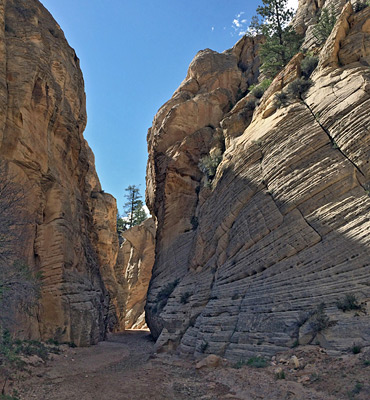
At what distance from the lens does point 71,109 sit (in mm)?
25656

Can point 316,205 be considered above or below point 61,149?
below

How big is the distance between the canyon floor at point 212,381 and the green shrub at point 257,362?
0.17 metres

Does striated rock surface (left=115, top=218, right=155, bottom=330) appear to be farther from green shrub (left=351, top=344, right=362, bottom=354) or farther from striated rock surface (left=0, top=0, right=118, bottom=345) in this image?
green shrub (left=351, top=344, right=362, bottom=354)

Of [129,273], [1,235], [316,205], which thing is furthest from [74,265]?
[129,273]

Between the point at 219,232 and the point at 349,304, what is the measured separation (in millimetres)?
9167

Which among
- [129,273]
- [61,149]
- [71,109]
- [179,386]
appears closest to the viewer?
[179,386]

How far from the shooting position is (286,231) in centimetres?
1347

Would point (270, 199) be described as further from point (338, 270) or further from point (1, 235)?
point (1, 235)

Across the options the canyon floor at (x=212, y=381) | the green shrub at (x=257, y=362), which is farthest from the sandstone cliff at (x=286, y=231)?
the canyon floor at (x=212, y=381)

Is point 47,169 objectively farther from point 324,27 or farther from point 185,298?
point 324,27

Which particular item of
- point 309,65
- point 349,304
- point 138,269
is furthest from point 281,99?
point 138,269

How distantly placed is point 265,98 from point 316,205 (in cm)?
970

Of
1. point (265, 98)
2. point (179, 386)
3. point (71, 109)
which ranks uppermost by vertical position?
point (71, 109)

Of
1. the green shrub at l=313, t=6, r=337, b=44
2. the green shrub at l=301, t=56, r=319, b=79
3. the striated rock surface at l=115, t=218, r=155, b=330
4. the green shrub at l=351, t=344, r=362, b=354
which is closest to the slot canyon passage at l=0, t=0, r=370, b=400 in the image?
the green shrub at l=351, t=344, r=362, b=354
